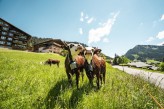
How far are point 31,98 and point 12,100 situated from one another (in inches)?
26.1

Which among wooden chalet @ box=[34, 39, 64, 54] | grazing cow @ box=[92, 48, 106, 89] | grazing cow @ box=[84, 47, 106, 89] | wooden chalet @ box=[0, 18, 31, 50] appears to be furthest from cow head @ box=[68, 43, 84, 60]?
wooden chalet @ box=[0, 18, 31, 50]

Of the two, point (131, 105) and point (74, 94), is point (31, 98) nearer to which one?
point (74, 94)

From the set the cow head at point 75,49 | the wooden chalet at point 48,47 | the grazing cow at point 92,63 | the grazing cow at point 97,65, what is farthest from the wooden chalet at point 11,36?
the cow head at point 75,49

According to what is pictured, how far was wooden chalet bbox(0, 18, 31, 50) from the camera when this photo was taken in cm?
9256

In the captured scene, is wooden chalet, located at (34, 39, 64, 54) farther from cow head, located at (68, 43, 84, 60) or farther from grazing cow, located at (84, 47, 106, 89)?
cow head, located at (68, 43, 84, 60)

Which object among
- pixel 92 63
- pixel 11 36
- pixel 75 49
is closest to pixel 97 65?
pixel 92 63

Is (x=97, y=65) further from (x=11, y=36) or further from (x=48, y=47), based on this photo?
(x=11, y=36)

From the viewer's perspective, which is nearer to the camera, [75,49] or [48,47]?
[75,49]

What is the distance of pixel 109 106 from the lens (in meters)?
5.13

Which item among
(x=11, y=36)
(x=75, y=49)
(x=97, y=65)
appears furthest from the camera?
(x=11, y=36)

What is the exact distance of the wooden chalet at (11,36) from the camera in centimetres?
9256

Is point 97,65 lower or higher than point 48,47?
lower

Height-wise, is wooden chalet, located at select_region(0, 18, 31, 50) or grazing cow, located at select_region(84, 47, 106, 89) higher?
wooden chalet, located at select_region(0, 18, 31, 50)

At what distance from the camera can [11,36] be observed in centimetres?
9644
